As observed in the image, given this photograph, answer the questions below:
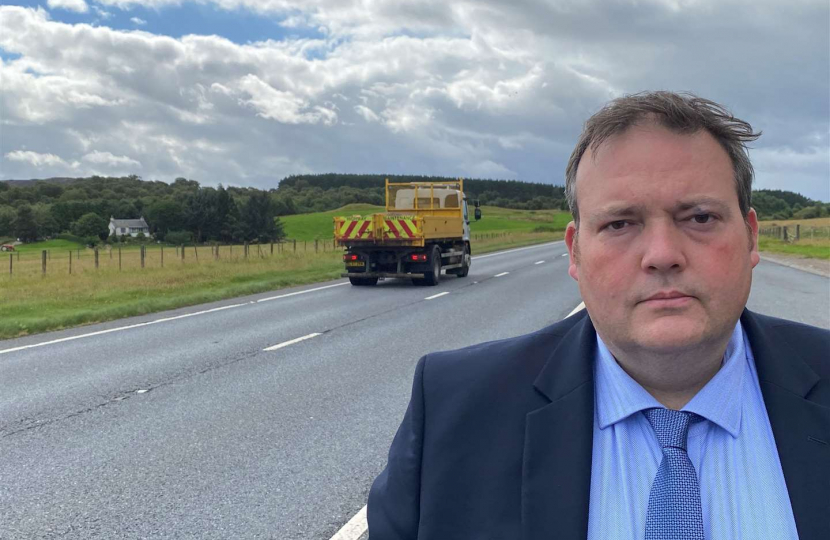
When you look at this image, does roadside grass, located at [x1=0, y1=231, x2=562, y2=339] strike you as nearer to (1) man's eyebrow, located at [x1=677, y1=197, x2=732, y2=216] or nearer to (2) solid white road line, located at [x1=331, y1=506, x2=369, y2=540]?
(2) solid white road line, located at [x1=331, y1=506, x2=369, y2=540]

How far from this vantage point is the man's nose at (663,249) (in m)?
1.52

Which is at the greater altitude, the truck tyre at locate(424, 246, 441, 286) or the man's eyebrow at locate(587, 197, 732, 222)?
the man's eyebrow at locate(587, 197, 732, 222)

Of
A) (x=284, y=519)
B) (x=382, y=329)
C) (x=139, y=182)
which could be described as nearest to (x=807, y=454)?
(x=284, y=519)

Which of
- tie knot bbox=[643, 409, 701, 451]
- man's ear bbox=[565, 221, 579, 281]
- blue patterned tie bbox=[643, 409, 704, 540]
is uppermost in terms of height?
man's ear bbox=[565, 221, 579, 281]

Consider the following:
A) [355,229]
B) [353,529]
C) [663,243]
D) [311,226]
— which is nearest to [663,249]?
[663,243]

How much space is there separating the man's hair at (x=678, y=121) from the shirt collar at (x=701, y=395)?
0.36m

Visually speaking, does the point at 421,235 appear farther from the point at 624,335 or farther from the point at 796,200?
the point at 796,200

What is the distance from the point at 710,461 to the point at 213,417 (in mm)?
5543

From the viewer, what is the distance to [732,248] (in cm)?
157

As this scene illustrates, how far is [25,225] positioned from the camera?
325 feet

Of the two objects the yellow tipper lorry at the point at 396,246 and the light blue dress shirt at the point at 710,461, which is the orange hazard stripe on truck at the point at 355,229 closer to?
the yellow tipper lorry at the point at 396,246

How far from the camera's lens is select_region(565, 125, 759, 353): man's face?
1.53 m

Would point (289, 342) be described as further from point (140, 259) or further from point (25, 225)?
point (25, 225)

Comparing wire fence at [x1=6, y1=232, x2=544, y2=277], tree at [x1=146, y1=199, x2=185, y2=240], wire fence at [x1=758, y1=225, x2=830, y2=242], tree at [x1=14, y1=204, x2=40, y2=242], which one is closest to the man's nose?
wire fence at [x1=6, y1=232, x2=544, y2=277]
